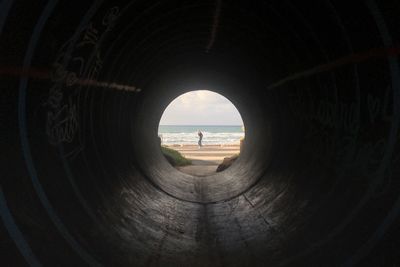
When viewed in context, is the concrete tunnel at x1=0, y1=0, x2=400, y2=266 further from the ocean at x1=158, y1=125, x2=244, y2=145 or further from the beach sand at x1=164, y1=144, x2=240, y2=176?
the ocean at x1=158, y1=125, x2=244, y2=145

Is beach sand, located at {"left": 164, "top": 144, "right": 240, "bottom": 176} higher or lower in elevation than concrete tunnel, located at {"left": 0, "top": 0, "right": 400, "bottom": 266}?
lower

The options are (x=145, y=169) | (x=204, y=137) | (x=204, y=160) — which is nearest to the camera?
(x=145, y=169)

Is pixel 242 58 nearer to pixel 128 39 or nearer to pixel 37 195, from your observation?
pixel 128 39

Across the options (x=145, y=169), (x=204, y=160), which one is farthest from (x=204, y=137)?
(x=145, y=169)

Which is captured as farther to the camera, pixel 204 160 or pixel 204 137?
pixel 204 137

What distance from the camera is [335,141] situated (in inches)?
206

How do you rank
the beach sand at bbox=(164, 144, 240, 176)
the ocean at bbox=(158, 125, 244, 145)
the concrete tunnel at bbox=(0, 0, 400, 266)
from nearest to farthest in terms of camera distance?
1. the concrete tunnel at bbox=(0, 0, 400, 266)
2. the beach sand at bbox=(164, 144, 240, 176)
3. the ocean at bbox=(158, 125, 244, 145)

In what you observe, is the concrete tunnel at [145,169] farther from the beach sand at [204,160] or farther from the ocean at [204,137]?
the ocean at [204,137]

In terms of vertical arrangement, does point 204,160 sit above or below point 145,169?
below

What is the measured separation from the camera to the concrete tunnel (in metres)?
3.22

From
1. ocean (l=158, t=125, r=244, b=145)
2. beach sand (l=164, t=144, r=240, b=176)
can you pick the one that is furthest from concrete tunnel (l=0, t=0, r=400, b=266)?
ocean (l=158, t=125, r=244, b=145)

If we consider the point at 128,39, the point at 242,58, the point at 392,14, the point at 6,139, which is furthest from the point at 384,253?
the point at 242,58

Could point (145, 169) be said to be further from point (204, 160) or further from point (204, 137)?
point (204, 137)

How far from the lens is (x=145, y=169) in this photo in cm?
899
